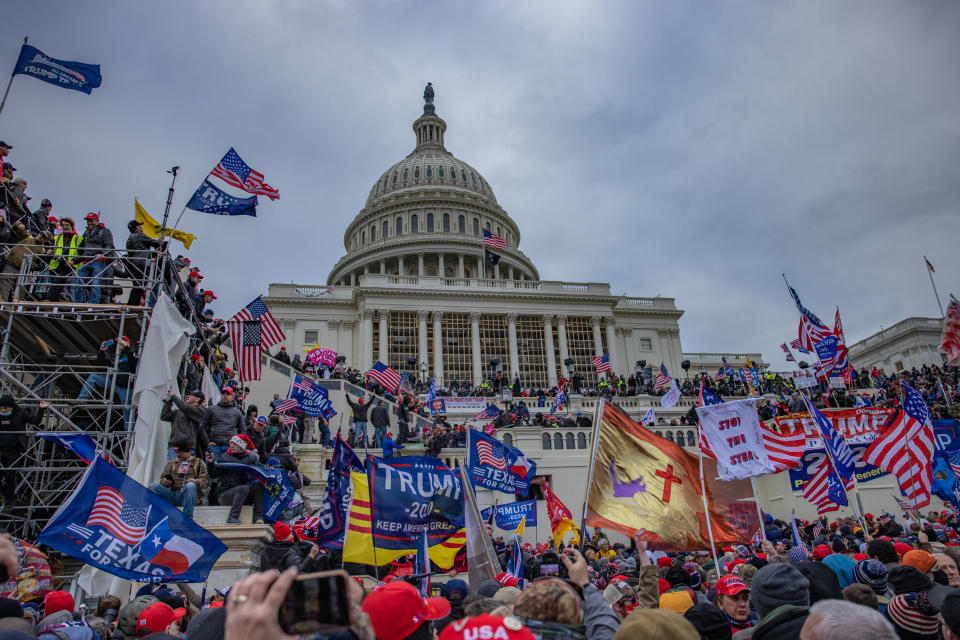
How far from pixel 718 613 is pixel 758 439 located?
5.09m

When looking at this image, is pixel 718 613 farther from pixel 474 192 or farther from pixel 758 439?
pixel 474 192

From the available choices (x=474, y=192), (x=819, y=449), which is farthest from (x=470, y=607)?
(x=474, y=192)

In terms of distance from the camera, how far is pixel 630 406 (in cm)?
3491

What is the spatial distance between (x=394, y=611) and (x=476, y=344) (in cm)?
4813

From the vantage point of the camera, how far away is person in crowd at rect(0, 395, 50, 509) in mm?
9133

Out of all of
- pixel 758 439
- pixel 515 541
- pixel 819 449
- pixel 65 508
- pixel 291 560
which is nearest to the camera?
pixel 65 508

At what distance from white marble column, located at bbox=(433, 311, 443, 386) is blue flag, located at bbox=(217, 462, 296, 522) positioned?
3834 cm

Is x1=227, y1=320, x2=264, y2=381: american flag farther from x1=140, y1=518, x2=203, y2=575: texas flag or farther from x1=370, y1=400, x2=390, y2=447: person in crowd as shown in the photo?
x1=140, y1=518, x2=203, y2=575: texas flag

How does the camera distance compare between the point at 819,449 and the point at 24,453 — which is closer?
the point at 24,453

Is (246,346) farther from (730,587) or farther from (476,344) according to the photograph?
(476,344)

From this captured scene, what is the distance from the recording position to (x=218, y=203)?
1403 cm

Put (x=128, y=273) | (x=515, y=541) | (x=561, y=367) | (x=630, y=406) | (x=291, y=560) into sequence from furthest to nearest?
(x=561, y=367) < (x=630, y=406) < (x=128, y=273) < (x=515, y=541) < (x=291, y=560)

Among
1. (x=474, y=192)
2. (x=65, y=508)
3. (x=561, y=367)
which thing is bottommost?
(x=65, y=508)

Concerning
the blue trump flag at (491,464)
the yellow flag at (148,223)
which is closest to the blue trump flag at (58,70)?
the yellow flag at (148,223)
